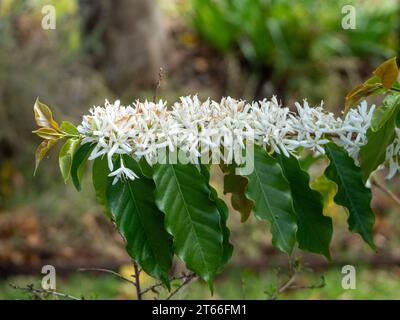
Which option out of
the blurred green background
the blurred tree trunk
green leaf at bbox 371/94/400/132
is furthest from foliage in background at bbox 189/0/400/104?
green leaf at bbox 371/94/400/132

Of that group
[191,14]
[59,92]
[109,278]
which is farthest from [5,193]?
[191,14]

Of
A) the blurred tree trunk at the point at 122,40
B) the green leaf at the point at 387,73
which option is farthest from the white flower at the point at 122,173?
the blurred tree trunk at the point at 122,40

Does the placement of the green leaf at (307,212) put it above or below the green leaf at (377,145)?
below

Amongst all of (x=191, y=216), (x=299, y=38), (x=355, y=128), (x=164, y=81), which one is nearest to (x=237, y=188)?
(x=191, y=216)

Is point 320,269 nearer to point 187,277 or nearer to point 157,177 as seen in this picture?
point 187,277

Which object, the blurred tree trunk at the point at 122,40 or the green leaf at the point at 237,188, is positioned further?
the blurred tree trunk at the point at 122,40

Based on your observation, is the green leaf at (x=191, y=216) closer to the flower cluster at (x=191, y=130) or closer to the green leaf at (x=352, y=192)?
the flower cluster at (x=191, y=130)

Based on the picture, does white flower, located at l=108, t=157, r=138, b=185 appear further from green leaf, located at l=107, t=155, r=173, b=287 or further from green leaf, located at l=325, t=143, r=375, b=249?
green leaf, located at l=325, t=143, r=375, b=249
